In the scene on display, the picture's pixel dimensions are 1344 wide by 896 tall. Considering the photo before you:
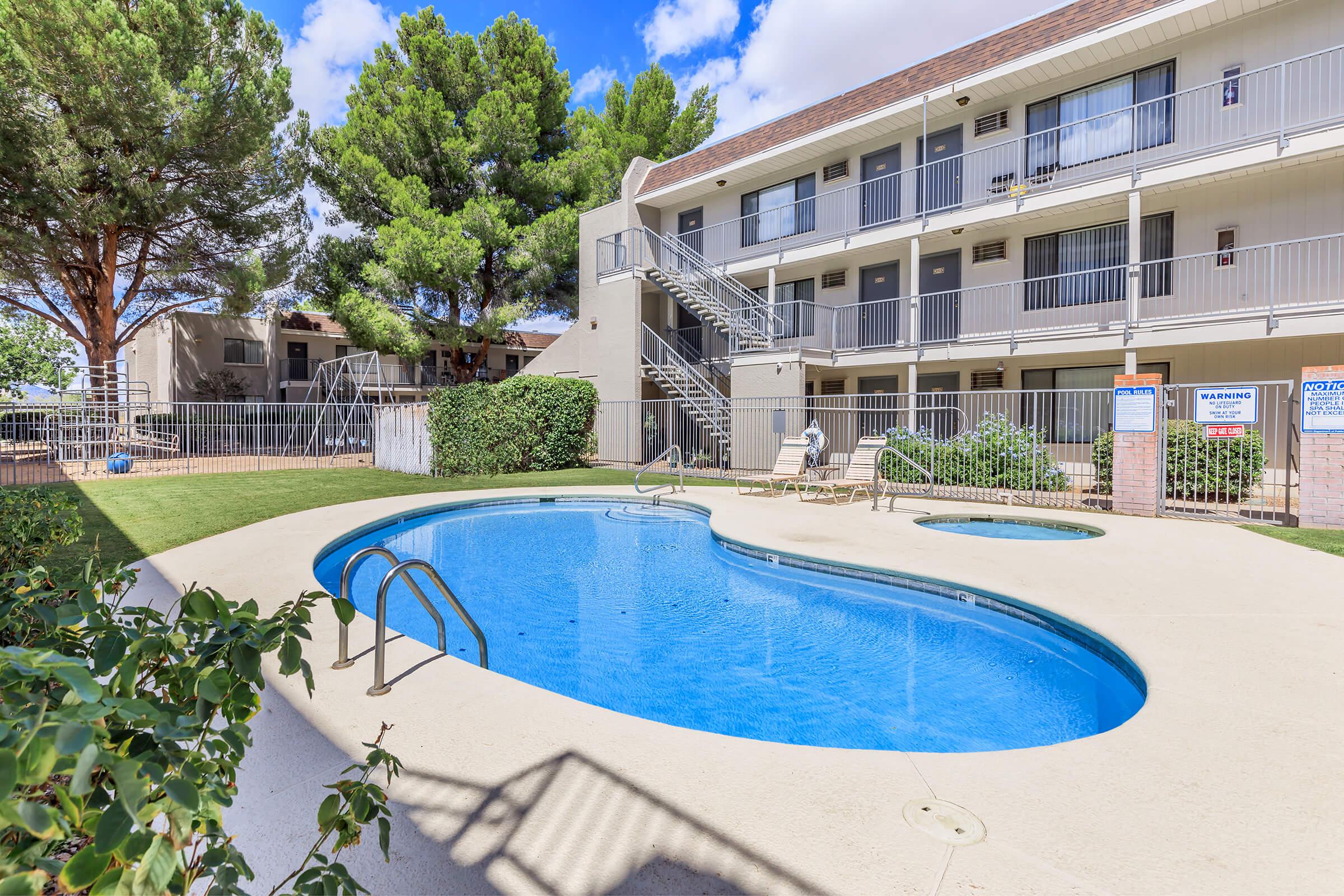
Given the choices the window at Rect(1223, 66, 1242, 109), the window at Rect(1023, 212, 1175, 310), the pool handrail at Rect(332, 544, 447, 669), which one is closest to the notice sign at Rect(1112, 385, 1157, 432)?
the window at Rect(1023, 212, 1175, 310)

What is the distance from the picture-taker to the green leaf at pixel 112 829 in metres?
0.76

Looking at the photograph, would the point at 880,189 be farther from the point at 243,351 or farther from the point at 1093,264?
the point at 243,351

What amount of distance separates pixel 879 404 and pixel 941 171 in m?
6.26

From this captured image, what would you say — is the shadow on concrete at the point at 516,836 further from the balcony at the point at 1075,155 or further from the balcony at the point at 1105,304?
the balcony at the point at 1075,155

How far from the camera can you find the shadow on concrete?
7.34ft

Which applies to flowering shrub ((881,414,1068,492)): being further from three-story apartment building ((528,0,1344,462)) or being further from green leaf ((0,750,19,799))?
green leaf ((0,750,19,799))

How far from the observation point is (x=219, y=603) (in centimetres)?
124

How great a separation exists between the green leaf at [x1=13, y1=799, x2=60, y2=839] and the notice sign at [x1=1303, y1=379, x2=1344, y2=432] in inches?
473

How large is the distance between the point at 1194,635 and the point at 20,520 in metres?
7.36

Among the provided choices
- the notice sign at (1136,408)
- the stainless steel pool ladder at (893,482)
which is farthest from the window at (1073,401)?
the notice sign at (1136,408)

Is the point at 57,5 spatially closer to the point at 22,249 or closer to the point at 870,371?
the point at 22,249

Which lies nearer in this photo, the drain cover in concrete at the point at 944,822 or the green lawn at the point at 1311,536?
the drain cover in concrete at the point at 944,822

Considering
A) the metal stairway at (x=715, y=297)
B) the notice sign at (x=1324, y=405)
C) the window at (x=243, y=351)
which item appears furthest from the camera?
the window at (x=243, y=351)

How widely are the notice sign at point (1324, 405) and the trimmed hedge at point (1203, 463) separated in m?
1.99
